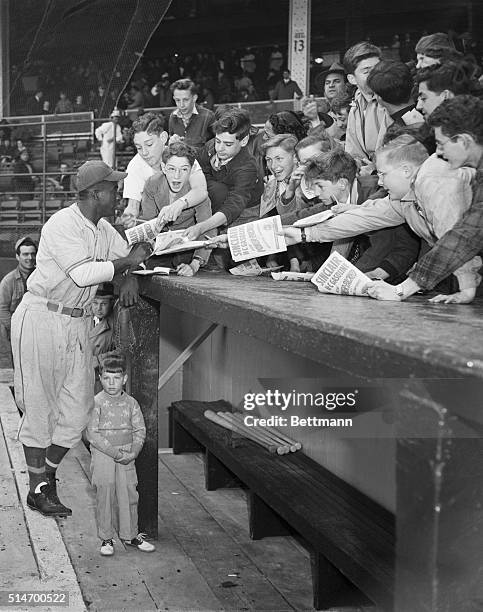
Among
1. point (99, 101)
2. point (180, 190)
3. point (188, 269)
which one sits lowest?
point (188, 269)

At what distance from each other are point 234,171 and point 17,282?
5.52 m

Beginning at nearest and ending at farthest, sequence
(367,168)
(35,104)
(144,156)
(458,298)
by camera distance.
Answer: (458,298) < (367,168) < (144,156) < (35,104)

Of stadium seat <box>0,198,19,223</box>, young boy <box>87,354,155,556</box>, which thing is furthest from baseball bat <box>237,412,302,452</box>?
stadium seat <box>0,198,19,223</box>

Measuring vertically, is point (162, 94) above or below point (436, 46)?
above

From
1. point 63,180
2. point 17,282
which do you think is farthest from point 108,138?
point 17,282

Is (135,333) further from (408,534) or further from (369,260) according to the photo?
(408,534)

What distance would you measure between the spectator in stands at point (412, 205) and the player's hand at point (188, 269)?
0.86 m

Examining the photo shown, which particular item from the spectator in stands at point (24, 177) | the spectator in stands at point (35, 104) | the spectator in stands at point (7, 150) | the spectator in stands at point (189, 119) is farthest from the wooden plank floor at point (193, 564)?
the spectator in stands at point (7, 150)

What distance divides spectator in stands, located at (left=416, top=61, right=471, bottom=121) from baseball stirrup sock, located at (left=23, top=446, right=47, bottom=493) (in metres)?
2.86

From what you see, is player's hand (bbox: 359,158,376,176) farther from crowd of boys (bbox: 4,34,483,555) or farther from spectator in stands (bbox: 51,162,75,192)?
→ spectator in stands (bbox: 51,162,75,192)

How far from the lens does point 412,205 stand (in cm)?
316

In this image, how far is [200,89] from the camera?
1947 cm

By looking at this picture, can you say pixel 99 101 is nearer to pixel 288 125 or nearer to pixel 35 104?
pixel 35 104

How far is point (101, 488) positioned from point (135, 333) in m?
0.89
